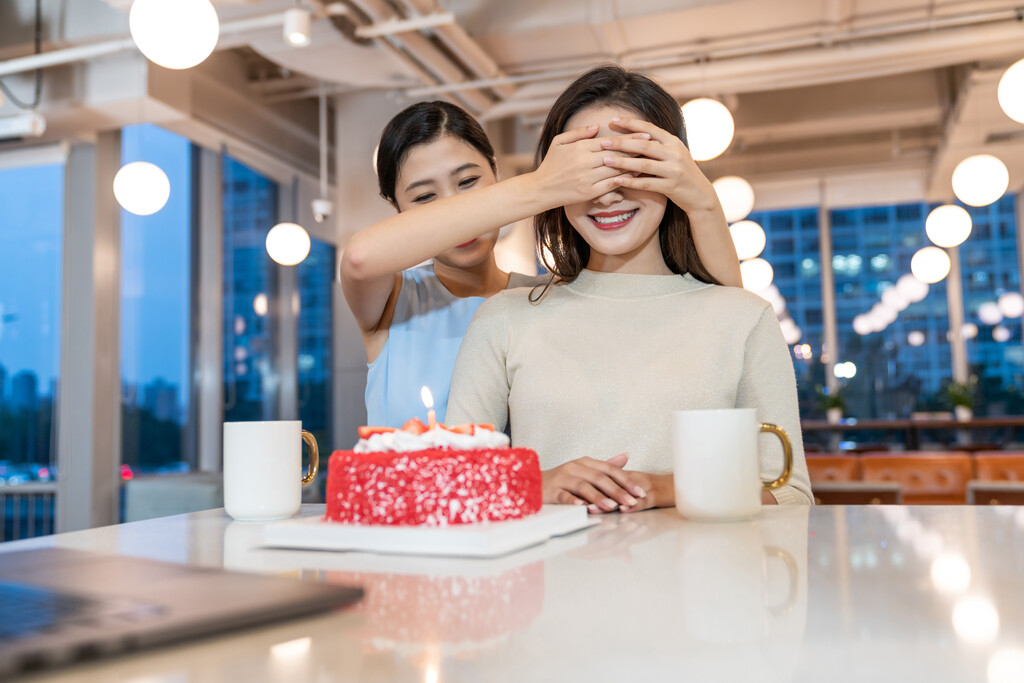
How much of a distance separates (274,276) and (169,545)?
6103 mm

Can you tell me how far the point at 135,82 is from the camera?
14.4 feet

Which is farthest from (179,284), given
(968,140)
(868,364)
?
(868,364)

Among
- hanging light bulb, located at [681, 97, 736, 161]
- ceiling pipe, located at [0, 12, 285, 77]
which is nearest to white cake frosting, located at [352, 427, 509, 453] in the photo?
hanging light bulb, located at [681, 97, 736, 161]

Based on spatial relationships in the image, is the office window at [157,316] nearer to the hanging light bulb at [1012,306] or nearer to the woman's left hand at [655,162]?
the woman's left hand at [655,162]

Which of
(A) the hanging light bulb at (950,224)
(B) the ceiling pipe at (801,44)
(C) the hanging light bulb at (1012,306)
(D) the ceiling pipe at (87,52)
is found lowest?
(C) the hanging light bulb at (1012,306)

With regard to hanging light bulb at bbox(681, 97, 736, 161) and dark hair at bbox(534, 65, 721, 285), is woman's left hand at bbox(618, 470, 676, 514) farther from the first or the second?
hanging light bulb at bbox(681, 97, 736, 161)

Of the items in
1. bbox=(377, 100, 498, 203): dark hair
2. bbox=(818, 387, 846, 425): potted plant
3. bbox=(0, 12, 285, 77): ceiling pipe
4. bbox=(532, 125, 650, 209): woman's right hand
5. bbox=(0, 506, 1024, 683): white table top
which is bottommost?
bbox=(818, 387, 846, 425): potted plant

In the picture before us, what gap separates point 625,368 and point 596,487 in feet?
0.89

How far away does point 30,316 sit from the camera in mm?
5039

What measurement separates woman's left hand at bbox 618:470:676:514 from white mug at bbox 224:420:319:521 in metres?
0.37

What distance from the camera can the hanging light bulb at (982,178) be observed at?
4.17m

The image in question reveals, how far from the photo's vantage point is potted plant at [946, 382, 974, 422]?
7523 mm

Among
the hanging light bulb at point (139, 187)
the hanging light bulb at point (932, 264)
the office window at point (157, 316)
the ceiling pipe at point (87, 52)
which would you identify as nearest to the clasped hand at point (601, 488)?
the hanging light bulb at point (139, 187)

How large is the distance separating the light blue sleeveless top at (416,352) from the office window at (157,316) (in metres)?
4.11
